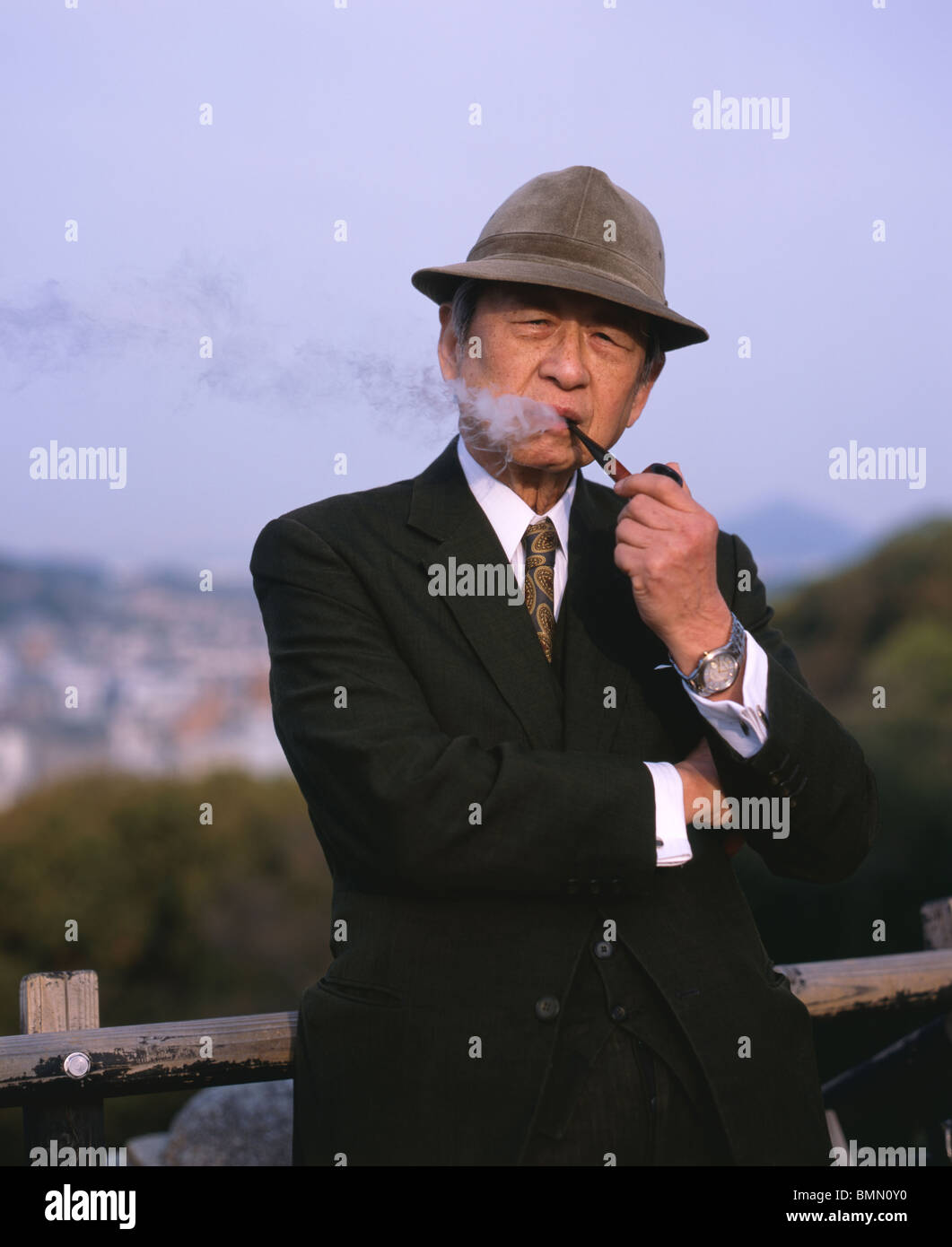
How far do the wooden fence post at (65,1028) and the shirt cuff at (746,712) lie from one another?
150cm

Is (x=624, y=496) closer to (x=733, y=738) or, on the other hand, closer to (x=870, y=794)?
(x=733, y=738)

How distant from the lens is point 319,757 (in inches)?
88.5

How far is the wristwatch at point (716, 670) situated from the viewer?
2.31 meters

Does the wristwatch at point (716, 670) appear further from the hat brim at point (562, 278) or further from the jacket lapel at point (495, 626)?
the hat brim at point (562, 278)

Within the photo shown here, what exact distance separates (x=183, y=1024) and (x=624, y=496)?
1.57m

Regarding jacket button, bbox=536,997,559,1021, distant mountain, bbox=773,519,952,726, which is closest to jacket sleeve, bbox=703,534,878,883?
jacket button, bbox=536,997,559,1021

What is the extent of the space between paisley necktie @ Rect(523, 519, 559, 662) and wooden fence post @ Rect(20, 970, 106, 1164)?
1.28 metres

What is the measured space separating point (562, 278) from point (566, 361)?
0.17 metres

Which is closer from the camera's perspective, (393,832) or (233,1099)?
(393,832)

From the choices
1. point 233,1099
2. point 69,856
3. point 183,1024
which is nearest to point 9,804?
point 69,856

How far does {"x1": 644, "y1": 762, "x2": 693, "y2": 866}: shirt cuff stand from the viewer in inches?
88.3

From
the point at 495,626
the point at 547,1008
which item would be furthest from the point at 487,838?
the point at 495,626

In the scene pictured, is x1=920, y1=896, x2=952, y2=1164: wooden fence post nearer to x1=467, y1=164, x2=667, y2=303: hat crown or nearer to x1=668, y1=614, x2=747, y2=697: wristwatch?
x1=668, y1=614, x2=747, y2=697: wristwatch

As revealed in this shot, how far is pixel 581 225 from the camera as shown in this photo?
2631 millimetres
